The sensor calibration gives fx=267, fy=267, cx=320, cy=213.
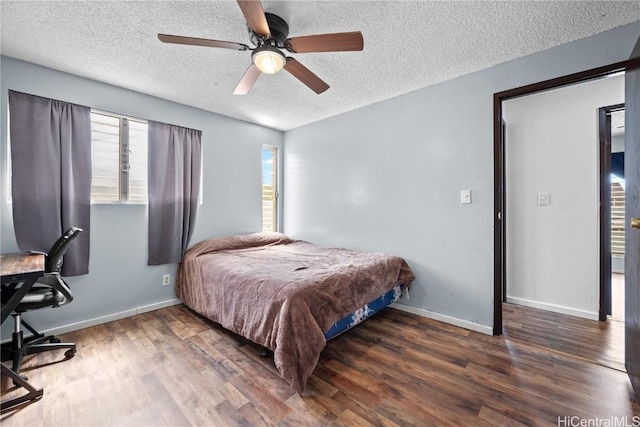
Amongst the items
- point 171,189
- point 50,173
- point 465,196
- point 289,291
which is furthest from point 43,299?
point 465,196

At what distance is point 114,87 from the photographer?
272 centimetres

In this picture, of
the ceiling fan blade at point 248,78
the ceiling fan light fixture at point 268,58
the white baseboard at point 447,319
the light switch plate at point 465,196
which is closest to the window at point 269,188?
the ceiling fan blade at point 248,78

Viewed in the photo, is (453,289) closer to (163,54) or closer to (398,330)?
(398,330)

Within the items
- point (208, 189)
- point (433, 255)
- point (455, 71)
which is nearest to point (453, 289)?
point (433, 255)

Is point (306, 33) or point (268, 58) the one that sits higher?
point (306, 33)

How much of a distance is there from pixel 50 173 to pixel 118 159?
0.57m

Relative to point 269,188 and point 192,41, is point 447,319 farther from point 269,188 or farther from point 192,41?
point 192,41

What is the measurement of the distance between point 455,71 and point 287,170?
2638mm

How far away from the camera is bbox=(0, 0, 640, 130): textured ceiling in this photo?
5.51ft

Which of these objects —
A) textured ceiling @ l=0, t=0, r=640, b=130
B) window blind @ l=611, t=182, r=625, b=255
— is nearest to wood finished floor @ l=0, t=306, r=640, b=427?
textured ceiling @ l=0, t=0, r=640, b=130

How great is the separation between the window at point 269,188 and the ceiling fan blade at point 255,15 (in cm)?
263

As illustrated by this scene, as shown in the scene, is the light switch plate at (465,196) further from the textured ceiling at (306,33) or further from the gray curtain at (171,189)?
the gray curtain at (171,189)

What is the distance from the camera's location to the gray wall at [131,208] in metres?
2.30

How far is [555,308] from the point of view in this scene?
2850 mm
